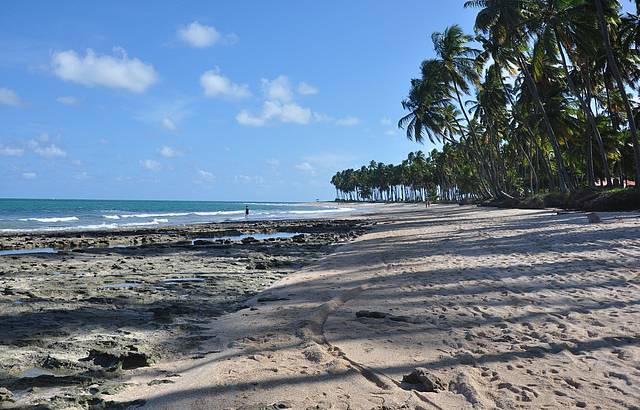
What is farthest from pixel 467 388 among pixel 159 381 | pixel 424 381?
pixel 159 381

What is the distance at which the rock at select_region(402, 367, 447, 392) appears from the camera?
3.37 m

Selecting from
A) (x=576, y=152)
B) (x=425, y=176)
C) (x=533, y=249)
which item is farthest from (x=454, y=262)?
(x=425, y=176)

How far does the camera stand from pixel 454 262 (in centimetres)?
963

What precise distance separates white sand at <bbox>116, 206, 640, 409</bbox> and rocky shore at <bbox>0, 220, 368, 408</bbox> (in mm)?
363

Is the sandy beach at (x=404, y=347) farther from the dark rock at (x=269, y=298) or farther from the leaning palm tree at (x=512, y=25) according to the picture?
the leaning palm tree at (x=512, y=25)

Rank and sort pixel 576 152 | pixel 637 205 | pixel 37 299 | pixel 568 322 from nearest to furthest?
pixel 568 322, pixel 37 299, pixel 637 205, pixel 576 152

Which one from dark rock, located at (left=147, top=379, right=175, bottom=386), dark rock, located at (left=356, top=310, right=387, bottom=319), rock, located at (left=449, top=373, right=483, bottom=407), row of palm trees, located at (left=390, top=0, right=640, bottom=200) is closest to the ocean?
row of palm trees, located at (left=390, top=0, right=640, bottom=200)

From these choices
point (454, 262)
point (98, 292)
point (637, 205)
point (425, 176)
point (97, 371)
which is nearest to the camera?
point (97, 371)

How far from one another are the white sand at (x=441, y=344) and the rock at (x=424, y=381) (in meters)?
0.07

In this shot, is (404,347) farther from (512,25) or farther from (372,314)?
(512,25)

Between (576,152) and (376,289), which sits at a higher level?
(576,152)

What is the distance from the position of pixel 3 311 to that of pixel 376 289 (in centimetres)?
541

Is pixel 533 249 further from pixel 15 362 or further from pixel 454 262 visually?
pixel 15 362

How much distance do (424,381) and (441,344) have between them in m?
1.04
